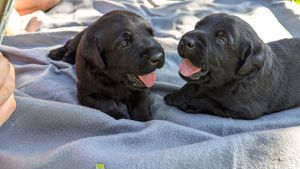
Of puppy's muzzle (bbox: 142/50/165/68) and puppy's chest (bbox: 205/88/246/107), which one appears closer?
puppy's muzzle (bbox: 142/50/165/68)

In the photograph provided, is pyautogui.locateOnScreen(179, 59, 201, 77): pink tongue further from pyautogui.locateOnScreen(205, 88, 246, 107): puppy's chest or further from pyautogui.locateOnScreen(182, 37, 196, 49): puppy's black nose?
pyautogui.locateOnScreen(205, 88, 246, 107): puppy's chest

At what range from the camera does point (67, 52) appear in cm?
300

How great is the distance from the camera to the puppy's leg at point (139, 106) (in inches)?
97.8

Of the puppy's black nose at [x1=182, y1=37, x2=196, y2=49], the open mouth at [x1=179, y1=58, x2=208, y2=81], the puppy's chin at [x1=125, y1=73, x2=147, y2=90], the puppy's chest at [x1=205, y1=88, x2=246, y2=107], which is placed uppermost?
the puppy's black nose at [x1=182, y1=37, x2=196, y2=49]

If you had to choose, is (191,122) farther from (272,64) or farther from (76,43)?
(76,43)

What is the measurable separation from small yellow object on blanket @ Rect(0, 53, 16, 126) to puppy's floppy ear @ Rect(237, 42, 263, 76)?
3.47 ft

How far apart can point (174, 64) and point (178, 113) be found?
22.4 inches

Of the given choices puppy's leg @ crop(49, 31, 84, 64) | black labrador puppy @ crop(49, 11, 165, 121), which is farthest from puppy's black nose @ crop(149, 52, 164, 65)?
puppy's leg @ crop(49, 31, 84, 64)

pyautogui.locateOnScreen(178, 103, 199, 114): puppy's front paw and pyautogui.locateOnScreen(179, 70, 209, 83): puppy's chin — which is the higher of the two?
pyautogui.locateOnScreen(179, 70, 209, 83): puppy's chin

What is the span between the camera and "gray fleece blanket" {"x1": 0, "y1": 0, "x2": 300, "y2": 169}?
76.0 inches

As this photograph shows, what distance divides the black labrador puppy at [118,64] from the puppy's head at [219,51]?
141mm

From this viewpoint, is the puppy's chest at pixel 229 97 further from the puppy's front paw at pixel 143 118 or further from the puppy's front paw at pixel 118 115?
the puppy's front paw at pixel 118 115

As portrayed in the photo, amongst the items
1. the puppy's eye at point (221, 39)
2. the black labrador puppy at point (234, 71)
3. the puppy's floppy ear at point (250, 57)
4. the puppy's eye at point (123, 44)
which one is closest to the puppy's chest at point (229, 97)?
the black labrador puppy at point (234, 71)

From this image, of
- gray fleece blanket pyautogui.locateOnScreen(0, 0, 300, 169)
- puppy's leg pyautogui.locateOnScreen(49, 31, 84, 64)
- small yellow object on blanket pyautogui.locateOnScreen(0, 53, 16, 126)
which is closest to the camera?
gray fleece blanket pyautogui.locateOnScreen(0, 0, 300, 169)
